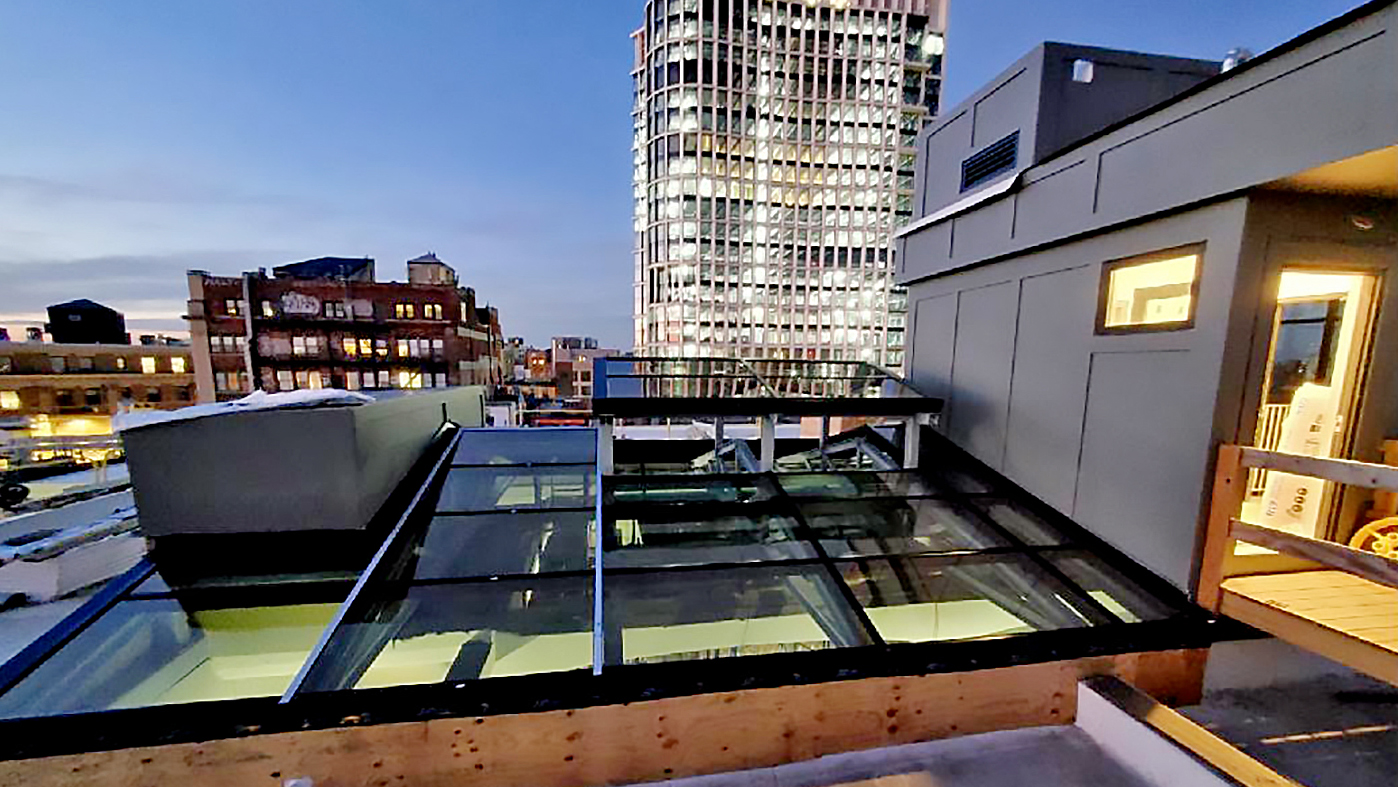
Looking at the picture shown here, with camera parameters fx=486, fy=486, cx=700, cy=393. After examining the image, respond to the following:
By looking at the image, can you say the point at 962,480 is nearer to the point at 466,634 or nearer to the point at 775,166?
the point at 466,634

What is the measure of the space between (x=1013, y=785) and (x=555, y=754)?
251cm

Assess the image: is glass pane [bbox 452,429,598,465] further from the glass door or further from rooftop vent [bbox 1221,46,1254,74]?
rooftop vent [bbox 1221,46,1254,74]

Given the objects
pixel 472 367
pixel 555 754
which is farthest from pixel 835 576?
pixel 472 367

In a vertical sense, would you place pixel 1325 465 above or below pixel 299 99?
below

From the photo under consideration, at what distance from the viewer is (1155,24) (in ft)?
208

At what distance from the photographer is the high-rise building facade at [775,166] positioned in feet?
124

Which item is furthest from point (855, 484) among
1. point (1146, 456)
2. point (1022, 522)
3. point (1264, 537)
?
point (1264, 537)

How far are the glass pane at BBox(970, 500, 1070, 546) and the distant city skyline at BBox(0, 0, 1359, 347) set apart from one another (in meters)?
32.1

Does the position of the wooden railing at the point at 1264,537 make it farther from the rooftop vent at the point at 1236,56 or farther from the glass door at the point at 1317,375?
the rooftop vent at the point at 1236,56

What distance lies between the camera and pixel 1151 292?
12.6 feet

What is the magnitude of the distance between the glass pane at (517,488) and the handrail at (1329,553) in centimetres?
490

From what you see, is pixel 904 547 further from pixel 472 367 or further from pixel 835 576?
pixel 472 367

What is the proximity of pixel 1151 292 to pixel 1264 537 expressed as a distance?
1.90 metres

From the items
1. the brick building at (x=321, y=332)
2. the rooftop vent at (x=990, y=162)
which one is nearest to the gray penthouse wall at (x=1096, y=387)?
the rooftop vent at (x=990, y=162)
